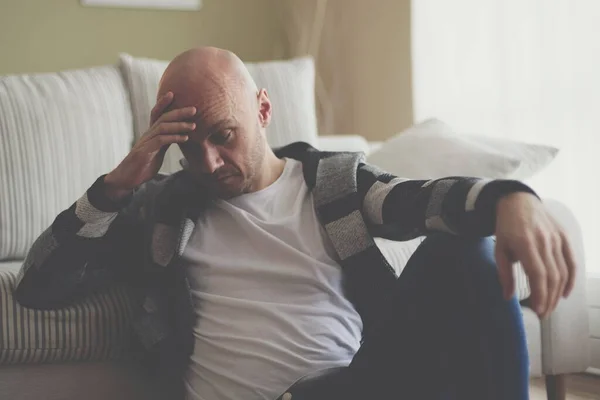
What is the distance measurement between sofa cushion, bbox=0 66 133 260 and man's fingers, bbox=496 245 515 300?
1.24m

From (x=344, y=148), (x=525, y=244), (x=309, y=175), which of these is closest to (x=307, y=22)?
(x=344, y=148)

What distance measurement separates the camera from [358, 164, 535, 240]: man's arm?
999mm

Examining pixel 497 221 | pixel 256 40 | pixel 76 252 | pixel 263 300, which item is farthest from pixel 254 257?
pixel 256 40

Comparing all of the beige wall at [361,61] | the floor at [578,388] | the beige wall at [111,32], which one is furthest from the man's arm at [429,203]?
the beige wall at [111,32]

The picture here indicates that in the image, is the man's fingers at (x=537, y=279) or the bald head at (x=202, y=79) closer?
the man's fingers at (x=537, y=279)

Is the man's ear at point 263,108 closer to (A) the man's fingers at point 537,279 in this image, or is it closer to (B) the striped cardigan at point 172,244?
(B) the striped cardigan at point 172,244

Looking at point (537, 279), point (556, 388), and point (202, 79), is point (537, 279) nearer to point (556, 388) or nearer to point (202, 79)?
point (202, 79)

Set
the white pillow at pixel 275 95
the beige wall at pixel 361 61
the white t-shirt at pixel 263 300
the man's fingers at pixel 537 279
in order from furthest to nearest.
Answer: the beige wall at pixel 361 61 → the white pillow at pixel 275 95 → the white t-shirt at pixel 263 300 → the man's fingers at pixel 537 279

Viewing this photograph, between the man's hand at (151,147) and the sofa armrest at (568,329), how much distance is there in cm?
104

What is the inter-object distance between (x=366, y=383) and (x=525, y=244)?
0.34m

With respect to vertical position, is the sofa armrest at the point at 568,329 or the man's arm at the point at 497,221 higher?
the man's arm at the point at 497,221

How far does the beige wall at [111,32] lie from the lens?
10.2ft

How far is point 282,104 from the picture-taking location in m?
2.20

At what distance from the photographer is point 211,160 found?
1280 millimetres
